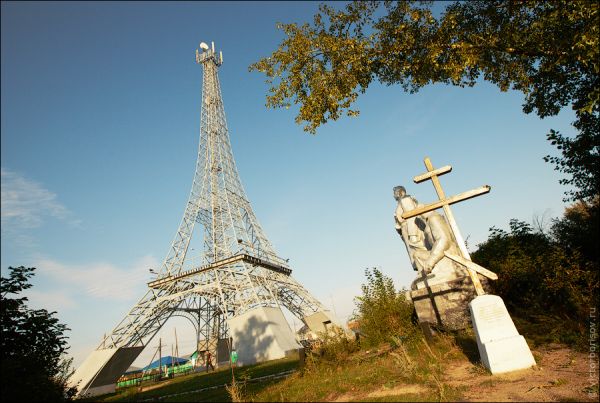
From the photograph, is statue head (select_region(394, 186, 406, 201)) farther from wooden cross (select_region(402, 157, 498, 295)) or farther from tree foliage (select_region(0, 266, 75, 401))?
tree foliage (select_region(0, 266, 75, 401))

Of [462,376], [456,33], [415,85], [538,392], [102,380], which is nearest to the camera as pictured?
[538,392]

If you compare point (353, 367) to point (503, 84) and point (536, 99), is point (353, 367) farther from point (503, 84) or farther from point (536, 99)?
point (536, 99)

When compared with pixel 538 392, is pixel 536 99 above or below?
above

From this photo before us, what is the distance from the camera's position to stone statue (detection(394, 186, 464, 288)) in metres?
8.12

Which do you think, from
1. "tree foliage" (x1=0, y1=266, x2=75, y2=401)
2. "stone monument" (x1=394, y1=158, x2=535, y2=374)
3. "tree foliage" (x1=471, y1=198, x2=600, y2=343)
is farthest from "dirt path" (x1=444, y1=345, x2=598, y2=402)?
"tree foliage" (x1=0, y1=266, x2=75, y2=401)

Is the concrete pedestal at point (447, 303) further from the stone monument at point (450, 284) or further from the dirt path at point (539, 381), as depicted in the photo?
the dirt path at point (539, 381)

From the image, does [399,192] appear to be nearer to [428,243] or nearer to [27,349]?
[428,243]

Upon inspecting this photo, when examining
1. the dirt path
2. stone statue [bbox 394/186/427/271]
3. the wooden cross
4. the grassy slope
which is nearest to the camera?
the dirt path

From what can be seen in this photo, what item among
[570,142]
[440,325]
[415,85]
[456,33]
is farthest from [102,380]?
[570,142]

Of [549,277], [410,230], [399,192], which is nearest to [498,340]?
[549,277]

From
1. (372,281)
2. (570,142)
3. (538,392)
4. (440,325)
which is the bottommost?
(538,392)

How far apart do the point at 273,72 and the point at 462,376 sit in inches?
335

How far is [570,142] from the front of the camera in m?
12.0

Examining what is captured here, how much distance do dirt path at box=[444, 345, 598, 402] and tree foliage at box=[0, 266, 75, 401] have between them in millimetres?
6479
